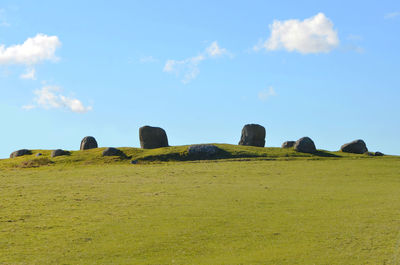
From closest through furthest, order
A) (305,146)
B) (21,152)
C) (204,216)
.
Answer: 1. (204,216)
2. (305,146)
3. (21,152)

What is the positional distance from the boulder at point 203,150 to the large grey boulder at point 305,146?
31.5ft

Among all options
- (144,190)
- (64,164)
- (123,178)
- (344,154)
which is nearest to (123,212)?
(144,190)

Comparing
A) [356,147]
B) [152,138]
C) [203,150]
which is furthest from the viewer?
[152,138]

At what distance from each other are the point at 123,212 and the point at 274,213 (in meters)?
7.06

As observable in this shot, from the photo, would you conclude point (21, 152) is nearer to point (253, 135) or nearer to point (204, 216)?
point (253, 135)

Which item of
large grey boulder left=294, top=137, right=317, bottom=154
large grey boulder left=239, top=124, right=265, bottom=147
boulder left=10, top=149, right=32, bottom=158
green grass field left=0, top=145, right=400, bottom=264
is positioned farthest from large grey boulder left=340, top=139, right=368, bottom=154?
boulder left=10, top=149, right=32, bottom=158

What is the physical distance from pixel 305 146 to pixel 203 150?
1205 centimetres

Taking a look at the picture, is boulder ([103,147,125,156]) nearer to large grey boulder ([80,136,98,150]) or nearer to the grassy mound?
the grassy mound

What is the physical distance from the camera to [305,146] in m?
53.1

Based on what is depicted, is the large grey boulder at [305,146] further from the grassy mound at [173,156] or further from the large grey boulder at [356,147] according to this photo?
the large grey boulder at [356,147]

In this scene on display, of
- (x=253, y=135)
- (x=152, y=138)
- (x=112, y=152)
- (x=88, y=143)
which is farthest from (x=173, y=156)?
(x=88, y=143)

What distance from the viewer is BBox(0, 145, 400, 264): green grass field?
14828mm

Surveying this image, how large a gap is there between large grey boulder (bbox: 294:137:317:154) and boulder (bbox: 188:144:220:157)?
9609 mm

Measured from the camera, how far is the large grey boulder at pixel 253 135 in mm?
58812
